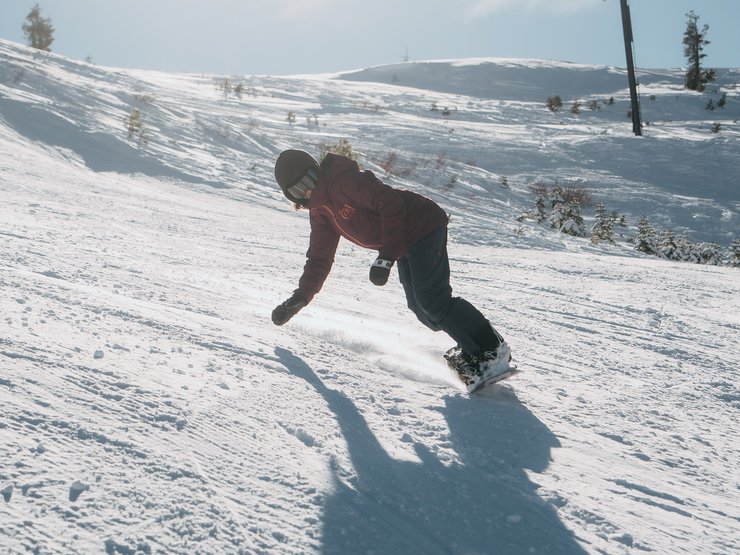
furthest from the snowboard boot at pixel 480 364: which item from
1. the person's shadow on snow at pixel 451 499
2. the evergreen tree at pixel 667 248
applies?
the evergreen tree at pixel 667 248

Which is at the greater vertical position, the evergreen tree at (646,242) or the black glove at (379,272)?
the black glove at (379,272)

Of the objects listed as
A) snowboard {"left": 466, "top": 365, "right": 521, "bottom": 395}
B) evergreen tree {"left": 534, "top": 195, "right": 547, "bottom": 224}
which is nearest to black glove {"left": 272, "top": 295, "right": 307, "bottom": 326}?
snowboard {"left": 466, "top": 365, "right": 521, "bottom": 395}

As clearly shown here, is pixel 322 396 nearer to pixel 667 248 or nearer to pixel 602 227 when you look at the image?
pixel 667 248

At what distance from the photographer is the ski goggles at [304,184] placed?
278 centimetres

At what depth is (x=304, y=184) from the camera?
2797mm

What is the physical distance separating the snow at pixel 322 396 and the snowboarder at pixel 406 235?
0.18 m

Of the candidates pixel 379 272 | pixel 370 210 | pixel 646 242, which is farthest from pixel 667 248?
pixel 379 272

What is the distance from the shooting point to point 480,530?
1535 mm

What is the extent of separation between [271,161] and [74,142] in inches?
132

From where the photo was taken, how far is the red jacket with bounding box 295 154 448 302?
255 cm

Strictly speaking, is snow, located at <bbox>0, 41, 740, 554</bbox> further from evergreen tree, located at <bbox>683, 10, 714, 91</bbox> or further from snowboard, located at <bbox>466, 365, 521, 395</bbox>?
evergreen tree, located at <bbox>683, 10, 714, 91</bbox>

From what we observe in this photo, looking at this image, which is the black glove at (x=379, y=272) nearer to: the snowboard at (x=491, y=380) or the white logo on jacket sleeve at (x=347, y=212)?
the white logo on jacket sleeve at (x=347, y=212)

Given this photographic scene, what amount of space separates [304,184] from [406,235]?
58 centimetres

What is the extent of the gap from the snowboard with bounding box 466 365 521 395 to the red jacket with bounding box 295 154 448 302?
0.67m
